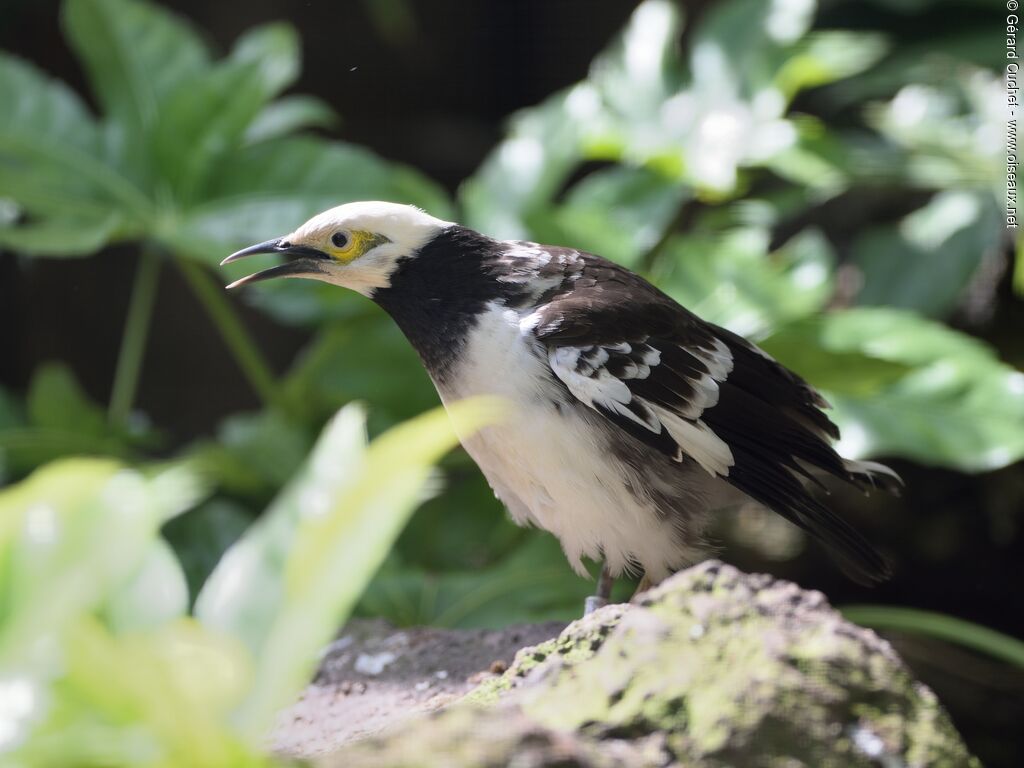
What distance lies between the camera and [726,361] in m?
2.12

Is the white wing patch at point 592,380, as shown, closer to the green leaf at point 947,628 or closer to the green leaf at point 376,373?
the green leaf at point 947,628

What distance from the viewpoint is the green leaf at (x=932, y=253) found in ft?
11.5

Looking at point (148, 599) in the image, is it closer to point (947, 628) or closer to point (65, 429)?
point (947, 628)

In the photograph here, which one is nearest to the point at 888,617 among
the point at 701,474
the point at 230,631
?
the point at 701,474

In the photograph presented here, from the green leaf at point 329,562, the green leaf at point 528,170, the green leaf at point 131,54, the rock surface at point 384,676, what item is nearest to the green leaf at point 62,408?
the green leaf at point 131,54

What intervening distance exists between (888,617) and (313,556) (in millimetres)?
2025

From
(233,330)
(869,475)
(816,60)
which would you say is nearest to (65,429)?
(233,330)

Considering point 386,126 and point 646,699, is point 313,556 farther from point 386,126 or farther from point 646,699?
point 386,126

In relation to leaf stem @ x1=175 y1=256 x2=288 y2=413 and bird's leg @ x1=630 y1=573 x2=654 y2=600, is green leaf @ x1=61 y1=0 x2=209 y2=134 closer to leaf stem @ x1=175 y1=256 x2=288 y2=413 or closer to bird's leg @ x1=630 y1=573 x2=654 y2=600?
leaf stem @ x1=175 y1=256 x2=288 y2=413

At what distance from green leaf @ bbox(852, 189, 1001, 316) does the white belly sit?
71.6 inches

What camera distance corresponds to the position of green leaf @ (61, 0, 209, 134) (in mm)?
3258

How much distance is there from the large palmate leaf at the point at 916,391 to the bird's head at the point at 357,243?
1.01 meters

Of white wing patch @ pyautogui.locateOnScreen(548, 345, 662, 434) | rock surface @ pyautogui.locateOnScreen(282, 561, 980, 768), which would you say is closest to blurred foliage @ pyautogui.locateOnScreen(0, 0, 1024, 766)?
white wing patch @ pyautogui.locateOnScreen(548, 345, 662, 434)

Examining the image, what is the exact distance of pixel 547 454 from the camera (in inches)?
76.7
